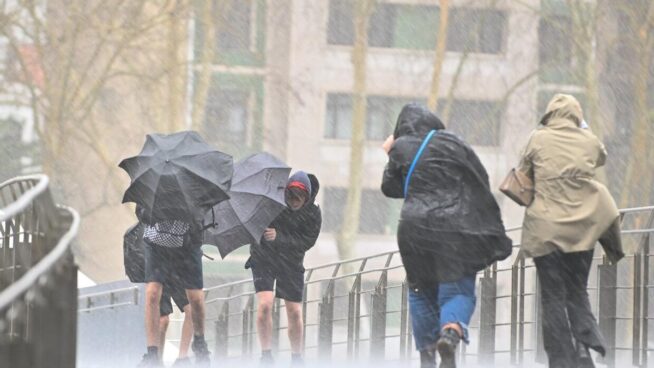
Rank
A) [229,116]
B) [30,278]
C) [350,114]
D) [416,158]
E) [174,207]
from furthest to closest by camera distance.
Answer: [350,114] → [229,116] → [174,207] → [416,158] → [30,278]

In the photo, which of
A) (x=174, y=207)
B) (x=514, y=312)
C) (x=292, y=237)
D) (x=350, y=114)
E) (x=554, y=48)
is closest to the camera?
(x=174, y=207)

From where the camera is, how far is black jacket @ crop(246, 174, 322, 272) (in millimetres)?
13211

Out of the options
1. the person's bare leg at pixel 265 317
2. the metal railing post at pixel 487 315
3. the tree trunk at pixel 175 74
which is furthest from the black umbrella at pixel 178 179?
the tree trunk at pixel 175 74

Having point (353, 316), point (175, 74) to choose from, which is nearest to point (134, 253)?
point (353, 316)

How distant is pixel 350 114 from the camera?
208 feet

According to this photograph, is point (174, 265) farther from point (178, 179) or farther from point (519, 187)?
point (519, 187)

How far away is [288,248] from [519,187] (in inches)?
136

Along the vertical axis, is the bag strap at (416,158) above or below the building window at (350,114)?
above

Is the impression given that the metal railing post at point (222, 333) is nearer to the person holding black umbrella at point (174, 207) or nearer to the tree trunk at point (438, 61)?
the person holding black umbrella at point (174, 207)

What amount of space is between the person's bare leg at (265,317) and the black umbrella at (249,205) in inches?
17.8

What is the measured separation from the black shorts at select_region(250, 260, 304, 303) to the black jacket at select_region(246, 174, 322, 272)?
0.11 feet

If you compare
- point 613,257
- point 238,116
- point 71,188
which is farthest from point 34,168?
point 613,257

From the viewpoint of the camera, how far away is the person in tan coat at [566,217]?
1005 cm

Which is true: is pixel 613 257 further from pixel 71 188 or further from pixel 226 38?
pixel 226 38
